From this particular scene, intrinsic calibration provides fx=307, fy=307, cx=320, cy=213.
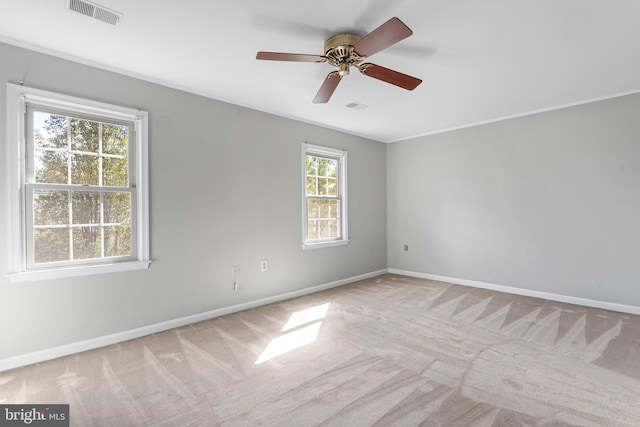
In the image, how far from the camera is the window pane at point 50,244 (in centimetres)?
259

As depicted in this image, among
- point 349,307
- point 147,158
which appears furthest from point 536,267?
point 147,158

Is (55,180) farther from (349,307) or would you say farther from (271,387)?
(349,307)

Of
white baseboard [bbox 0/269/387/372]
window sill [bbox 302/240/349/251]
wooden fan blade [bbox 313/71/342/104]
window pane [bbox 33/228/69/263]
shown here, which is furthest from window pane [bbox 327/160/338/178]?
window pane [bbox 33/228/69/263]

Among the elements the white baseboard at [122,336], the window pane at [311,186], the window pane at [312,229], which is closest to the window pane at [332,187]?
the window pane at [311,186]

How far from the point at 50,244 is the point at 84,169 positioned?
71 centimetres

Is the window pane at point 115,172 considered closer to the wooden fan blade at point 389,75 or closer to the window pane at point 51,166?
the window pane at point 51,166

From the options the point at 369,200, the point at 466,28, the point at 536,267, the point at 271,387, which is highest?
the point at 466,28

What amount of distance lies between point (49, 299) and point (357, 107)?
12.3 feet

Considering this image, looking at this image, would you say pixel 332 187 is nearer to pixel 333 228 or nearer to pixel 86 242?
pixel 333 228

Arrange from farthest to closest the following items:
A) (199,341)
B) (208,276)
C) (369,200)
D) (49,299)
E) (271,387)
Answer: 1. (369,200)
2. (208,276)
3. (199,341)
4. (49,299)
5. (271,387)

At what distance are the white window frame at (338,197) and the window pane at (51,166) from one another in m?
2.72

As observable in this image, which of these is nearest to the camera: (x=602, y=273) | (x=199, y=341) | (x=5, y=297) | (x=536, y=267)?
(x=5, y=297)

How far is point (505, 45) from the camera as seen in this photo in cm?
253

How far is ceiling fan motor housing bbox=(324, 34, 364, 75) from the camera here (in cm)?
229
